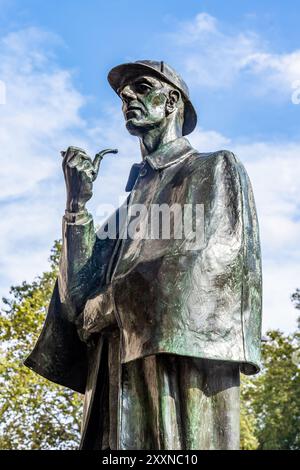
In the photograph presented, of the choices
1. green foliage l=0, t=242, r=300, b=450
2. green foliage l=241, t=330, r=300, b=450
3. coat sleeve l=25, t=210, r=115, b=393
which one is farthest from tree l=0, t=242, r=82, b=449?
coat sleeve l=25, t=210, r=115, b=393

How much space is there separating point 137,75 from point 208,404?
236cm

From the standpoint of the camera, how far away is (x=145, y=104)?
5.87 meters

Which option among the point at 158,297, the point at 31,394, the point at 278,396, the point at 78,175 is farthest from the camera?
the point at 278,396

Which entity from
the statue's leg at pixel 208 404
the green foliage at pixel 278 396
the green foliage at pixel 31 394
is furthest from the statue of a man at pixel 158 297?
the green foliage at pixel 278 396

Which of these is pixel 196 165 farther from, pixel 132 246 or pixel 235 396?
pixel 235 396

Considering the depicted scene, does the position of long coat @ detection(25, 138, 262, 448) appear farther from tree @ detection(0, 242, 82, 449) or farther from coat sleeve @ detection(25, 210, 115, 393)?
tree @ detection(0, 242, 82, 449)

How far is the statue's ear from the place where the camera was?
591 centimetres

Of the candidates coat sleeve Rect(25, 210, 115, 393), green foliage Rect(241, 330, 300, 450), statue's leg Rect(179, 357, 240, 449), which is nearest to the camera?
statue's leg Rect(179, 357, 240, 449)

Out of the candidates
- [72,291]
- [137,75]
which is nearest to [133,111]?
[137,75]

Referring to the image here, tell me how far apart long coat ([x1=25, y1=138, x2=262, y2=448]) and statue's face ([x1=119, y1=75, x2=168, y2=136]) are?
0.22 meters

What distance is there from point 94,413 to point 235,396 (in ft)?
3.16

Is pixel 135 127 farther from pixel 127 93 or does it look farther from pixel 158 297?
pixel 158 297

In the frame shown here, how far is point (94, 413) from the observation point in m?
5.39
